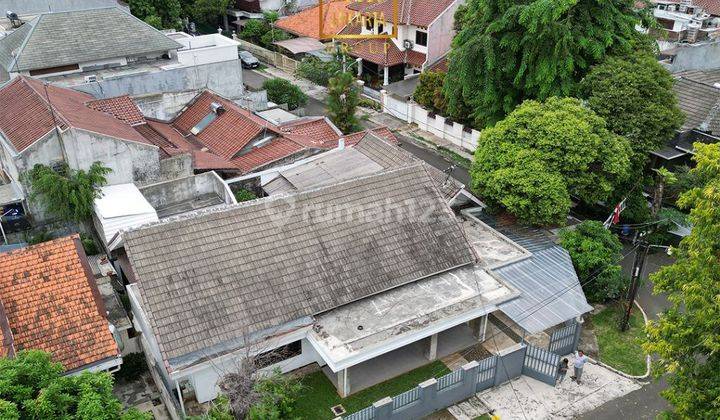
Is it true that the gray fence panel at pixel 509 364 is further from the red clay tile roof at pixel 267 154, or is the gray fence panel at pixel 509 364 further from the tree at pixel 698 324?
the red clay tile roof at pixel 267 154

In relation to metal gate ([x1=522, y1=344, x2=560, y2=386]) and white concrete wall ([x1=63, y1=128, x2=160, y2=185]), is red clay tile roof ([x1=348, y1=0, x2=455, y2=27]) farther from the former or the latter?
metal gate ([x1=522, y1=344, x2=560, y2=386])

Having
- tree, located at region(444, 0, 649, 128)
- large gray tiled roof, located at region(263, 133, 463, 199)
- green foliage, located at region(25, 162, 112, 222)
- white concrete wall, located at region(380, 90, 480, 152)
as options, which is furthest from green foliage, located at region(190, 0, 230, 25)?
green foliage, located at region(25, 162, 112, 222)

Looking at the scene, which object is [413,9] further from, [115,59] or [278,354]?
[278,354]

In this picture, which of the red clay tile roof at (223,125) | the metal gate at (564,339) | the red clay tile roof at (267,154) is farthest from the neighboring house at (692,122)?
the red clay tile roof at (223,125)

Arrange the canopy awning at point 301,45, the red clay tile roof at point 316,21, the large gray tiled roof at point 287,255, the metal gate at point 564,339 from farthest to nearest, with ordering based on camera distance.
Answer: the red clay tile roof at point 316,21
the canopy awning at point 301,45
the metal gate at point 564,339
the large gray tiled roof at point 287,255

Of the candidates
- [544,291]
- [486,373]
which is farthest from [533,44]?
[486,373]

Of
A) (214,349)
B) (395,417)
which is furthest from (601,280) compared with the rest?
(214,349)
